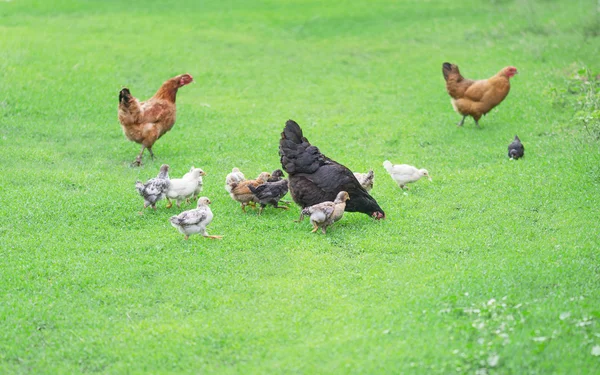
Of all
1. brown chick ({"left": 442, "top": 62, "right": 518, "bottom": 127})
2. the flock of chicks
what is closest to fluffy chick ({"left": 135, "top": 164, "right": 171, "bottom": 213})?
the flock of chicks

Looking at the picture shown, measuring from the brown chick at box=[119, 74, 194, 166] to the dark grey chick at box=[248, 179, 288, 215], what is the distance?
3.65 metres

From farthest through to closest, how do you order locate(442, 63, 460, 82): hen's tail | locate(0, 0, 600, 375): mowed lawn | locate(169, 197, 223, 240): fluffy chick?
locate(442, 63, 460, 82): hen's tail < locate(169, 197, 223, 240): fluffy chick < locate(0, 0, 600, 375): mowed lawn

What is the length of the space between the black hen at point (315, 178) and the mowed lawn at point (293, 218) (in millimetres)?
350

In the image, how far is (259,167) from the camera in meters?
13.7

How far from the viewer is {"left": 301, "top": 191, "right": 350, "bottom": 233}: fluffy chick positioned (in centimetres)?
1026

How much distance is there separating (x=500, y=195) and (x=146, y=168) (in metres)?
6.31

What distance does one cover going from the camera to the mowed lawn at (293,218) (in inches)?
296

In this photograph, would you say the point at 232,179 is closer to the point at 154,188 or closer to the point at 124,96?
the point at 154,188

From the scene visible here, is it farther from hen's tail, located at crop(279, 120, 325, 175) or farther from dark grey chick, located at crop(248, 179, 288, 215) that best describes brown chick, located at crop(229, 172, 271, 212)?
hen's tail, located at crop(279, 120, 325, 175)

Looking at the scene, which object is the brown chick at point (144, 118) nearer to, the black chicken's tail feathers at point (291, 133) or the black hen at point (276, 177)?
the black hen at point (276, 177)

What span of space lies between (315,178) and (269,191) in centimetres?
72

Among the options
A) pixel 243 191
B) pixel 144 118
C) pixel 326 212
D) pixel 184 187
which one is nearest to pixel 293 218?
pixel 243 191

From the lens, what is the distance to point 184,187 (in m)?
11.2

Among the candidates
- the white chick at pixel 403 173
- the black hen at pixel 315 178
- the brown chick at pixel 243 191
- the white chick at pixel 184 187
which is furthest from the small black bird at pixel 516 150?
the white chick at pixel 184 187
